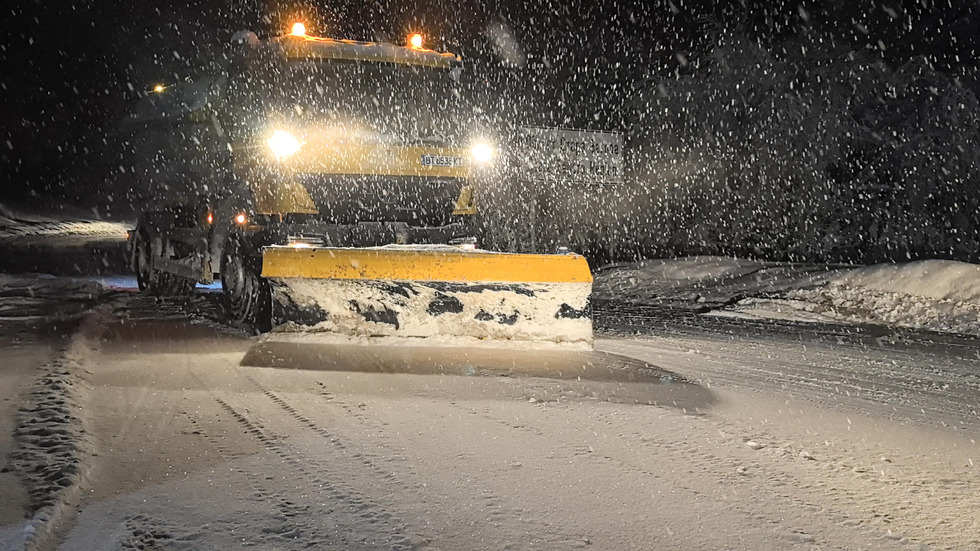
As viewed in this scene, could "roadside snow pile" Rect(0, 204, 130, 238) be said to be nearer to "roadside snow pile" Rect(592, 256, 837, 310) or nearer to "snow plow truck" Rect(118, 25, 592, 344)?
"roadside snow pile" Rect(592, 256, 837, 310)

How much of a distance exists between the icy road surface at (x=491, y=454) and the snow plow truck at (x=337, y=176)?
0.59 meters

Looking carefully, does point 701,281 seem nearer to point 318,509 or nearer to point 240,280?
point 240,280

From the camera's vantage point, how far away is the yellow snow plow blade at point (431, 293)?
6418mm

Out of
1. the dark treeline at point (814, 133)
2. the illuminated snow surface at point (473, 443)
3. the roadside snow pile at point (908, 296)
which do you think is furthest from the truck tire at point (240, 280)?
the dark treeline at point (814, 133)

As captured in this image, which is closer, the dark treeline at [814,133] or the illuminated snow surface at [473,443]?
the illuminated snow surface at [473,443]

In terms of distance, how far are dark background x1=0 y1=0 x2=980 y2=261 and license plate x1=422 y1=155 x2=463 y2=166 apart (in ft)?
13.3

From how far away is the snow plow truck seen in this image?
6562mm

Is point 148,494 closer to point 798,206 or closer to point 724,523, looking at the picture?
point 724,523

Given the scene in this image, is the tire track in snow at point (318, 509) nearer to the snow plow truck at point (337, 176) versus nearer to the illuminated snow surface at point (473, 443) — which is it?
the illuminated snow surface at point (473, 443)

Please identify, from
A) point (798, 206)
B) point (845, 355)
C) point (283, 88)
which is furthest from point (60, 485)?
point (798, 206)

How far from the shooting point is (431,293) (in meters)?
6.54

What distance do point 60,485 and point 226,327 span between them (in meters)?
4.77

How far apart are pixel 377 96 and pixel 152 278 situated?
4.73 m

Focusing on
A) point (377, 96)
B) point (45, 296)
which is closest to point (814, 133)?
point (377, 96)
